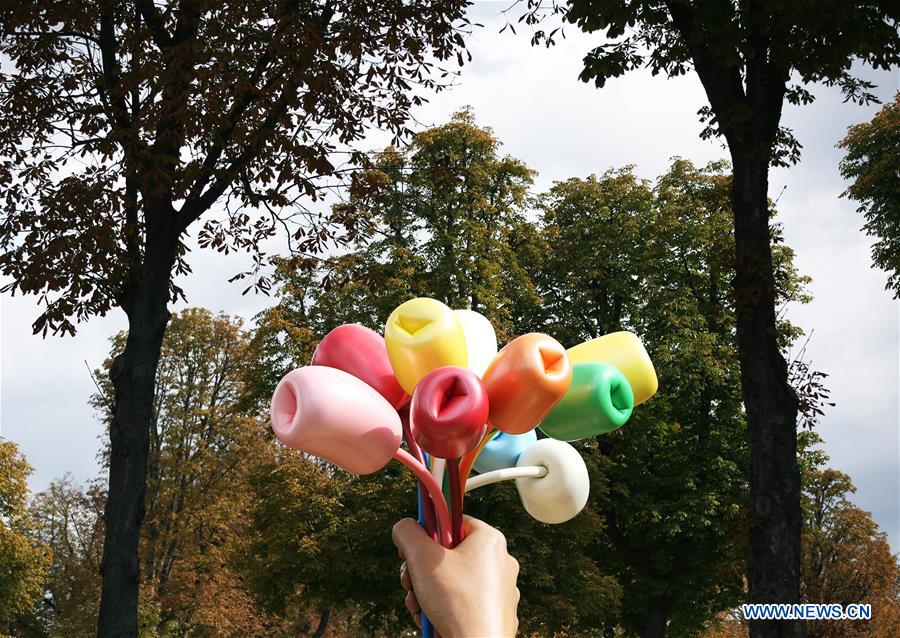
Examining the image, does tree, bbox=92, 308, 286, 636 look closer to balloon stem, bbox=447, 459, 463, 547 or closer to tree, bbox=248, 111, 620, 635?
tree, bbox=248, 111, 620, 635

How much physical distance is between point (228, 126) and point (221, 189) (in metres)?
0.90

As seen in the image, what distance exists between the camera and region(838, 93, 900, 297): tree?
24.0 meters

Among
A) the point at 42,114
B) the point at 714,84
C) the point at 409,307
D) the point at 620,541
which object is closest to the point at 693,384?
the point at 620,541

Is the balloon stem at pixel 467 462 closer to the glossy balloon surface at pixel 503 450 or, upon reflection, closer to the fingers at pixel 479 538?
the fingers at pixel 479 538

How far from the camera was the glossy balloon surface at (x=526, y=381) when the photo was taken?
5895 millimetres

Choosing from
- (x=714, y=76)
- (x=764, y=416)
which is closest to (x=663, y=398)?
(x=714, y=76)

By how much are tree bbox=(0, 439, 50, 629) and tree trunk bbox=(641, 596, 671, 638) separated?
1819 centimetres

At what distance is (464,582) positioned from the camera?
19.5ft

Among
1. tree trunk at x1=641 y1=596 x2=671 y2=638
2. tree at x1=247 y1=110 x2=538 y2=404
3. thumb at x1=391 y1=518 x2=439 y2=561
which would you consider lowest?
thumb at x1=391 y1=518 x2=439 y2=561

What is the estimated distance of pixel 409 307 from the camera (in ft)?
20.1

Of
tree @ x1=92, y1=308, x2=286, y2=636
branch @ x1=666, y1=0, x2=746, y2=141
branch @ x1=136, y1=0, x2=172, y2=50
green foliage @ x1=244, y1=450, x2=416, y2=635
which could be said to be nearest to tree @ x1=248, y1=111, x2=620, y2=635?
green foliage @ x1=244, y1=450, x2=416, y2=635

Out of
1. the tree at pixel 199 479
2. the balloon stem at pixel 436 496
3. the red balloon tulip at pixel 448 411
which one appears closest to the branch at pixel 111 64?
the balloon stem at pixel 436 496

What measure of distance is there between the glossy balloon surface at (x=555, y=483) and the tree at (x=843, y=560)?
19.7 metres

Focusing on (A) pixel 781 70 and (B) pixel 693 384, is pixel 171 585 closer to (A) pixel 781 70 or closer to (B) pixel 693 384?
(B) pixel 693 384
